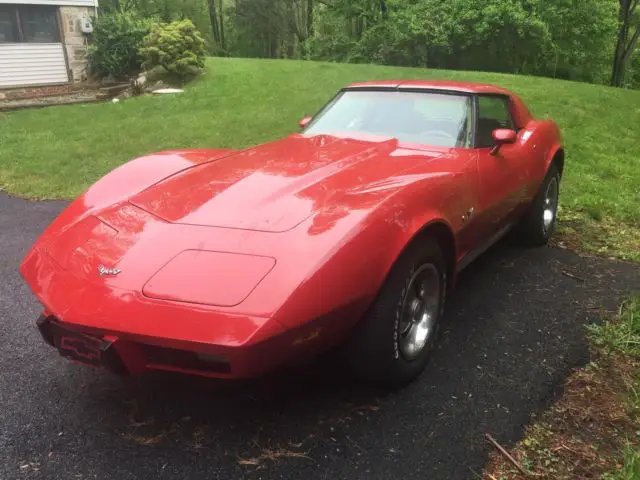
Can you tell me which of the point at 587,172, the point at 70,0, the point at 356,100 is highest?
the point at 70,0

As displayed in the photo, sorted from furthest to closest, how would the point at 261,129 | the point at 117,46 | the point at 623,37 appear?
the point at 623,37, the point at 117,46, the point at 261,129

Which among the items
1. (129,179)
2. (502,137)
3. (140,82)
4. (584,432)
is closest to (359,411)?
(584,432)

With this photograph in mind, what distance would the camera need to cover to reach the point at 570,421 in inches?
92.5

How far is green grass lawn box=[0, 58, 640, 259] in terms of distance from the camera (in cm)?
596

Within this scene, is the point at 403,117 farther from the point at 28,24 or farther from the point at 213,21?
the point at 213,21

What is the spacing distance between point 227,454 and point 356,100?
2.58m

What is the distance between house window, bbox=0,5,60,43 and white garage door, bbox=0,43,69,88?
225mm

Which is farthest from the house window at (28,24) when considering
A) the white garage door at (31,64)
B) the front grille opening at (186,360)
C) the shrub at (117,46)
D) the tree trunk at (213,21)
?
the tree trunk at (213,21)

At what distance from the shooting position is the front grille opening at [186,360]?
1967mm

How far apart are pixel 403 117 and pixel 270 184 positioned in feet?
4.22

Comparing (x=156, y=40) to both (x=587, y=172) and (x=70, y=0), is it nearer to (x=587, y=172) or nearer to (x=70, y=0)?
(x=70, y=0)

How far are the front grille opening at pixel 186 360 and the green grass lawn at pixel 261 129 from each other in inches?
143

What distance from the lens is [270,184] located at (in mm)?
2738

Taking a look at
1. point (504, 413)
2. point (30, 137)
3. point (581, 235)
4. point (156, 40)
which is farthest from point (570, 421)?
point (156, 40)
